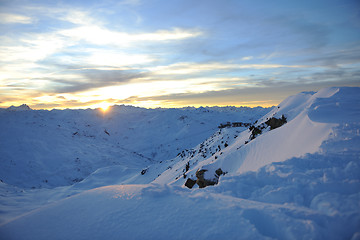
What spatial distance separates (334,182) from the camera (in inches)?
116

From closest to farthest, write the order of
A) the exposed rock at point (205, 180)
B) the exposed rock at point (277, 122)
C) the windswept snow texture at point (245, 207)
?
the windswept snow texture at point (245, 207) → the exposed rock at point (205, 180) → the exposed rock at point (277, 122)

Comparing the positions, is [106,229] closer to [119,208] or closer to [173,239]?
[119,208]

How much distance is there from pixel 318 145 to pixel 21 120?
30.4m

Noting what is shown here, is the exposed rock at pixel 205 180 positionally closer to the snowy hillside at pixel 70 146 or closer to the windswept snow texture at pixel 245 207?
the windswept snow texture at pixel 245 207

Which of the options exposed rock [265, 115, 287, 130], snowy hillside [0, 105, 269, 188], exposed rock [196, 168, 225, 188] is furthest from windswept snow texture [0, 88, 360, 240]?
snowy hillside [0, 105, 269, 188]

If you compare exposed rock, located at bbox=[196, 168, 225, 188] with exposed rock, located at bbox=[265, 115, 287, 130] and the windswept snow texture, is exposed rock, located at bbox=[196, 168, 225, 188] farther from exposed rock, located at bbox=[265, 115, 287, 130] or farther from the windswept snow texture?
exposed rock, located at bbox=[265, 115, 287, 130]

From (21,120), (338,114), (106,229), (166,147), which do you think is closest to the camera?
(106,229)

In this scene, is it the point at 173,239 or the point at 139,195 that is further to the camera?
the point at 139,195

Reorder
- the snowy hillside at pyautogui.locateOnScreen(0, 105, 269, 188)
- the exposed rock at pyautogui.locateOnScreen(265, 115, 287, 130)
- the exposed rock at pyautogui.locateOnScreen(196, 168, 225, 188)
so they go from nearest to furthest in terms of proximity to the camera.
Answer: the exposed rock at pyautogui.locateOnScreen(196, 168, 225, 188), the exposed rock at pyautogui.locateOnScreen(265, 115, 287, 130), the snowy hillside at pyautogui.locateOnScreen(0, 105, 269, 188)

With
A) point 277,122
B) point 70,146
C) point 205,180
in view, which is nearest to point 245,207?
point 205,180

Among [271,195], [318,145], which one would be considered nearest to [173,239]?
[271,195]

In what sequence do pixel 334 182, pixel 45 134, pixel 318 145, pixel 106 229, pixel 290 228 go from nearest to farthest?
pixel 290 228, pixel 106 229, pixel 334 182, pixel 318 145, pixel 45 134

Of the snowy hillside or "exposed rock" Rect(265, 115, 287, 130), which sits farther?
the snowy hillside

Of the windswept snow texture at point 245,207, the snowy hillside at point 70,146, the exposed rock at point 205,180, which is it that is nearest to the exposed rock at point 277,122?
the windswept snow texture at point 245,207
